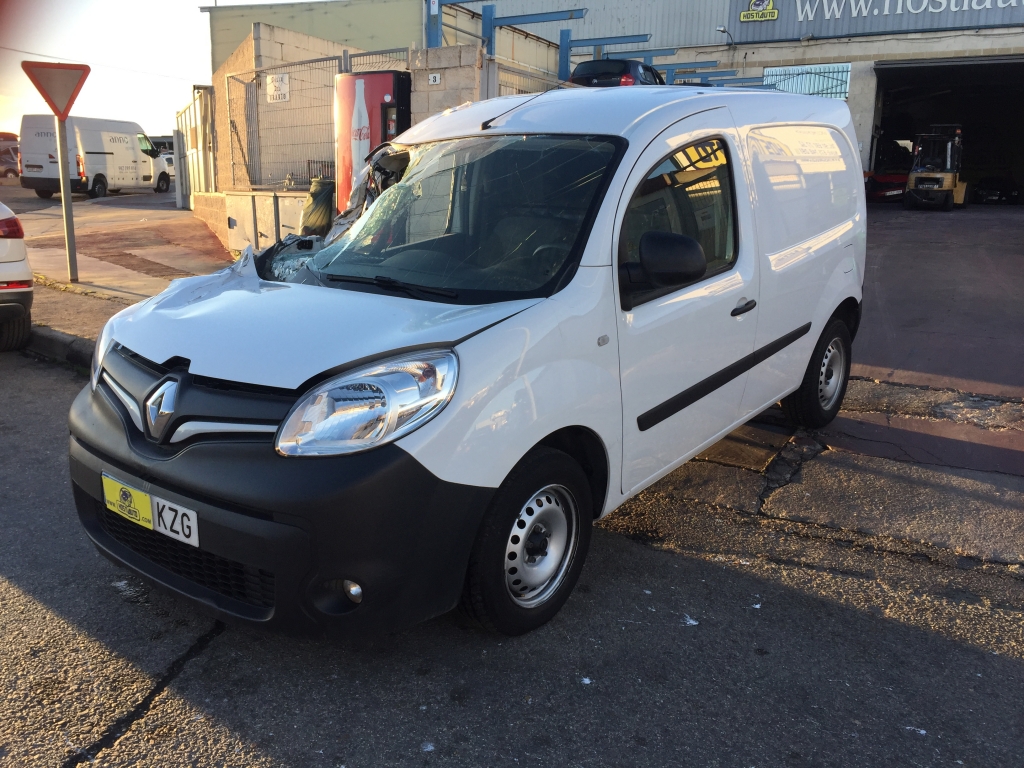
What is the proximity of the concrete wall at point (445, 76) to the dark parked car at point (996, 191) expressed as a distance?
27760 mm

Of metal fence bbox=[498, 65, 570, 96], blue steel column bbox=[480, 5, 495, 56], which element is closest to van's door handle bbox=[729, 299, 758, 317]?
metal fence bbox=[498, 65, 570, 96]

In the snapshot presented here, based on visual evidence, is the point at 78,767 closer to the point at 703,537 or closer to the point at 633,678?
the point at 633,678

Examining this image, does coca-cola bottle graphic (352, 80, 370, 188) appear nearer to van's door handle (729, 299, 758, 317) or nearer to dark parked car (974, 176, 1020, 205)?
van's door handle (729, 299, 758, 317)

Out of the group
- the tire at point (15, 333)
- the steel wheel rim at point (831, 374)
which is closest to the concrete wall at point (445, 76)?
the tire at point (15, 333)

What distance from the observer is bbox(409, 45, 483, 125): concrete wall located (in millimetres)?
9820

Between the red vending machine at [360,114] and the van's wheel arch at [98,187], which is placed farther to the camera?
the van's wheel arch at [98,187]

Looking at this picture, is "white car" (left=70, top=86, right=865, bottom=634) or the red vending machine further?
the red vending machine

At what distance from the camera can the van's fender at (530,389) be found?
246cm

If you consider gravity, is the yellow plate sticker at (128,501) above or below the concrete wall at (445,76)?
below

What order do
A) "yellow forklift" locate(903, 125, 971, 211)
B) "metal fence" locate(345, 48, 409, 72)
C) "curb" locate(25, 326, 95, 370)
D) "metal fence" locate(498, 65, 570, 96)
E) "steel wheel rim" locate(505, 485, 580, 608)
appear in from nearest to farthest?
"steel wheel rim" locate(505, 485, 580, 608) < "curb" locate(25, 326, 95, 370) < "metal fence" locate(498, 65, 570, 96) < "metal fence" locate(345, 48, 409, 72) < "yellow forklift" locate(903, 125, 971, 211)

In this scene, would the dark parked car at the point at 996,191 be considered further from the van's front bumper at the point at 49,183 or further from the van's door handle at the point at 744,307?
the van's door handle at the point at 744,307

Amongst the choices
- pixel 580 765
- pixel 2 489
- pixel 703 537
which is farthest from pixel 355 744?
pixel 2 489

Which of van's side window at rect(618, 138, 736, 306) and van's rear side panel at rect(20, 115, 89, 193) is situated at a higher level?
van's rear side panel at rect(20, 115, 89, 193)

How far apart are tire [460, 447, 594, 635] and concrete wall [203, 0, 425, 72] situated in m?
27.9
